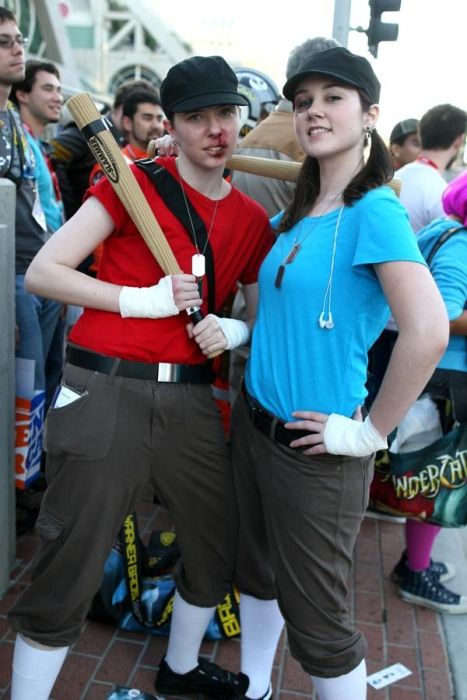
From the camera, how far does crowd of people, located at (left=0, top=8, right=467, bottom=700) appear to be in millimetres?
1770

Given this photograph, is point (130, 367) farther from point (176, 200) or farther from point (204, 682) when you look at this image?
point (204, 682)

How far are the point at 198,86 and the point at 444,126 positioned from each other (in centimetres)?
250

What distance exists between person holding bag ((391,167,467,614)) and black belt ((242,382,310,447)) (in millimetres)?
934

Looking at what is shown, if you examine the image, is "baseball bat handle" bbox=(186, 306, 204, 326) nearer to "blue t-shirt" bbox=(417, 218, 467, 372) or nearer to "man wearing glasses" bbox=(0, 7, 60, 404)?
"blue t-shirt" bbox=(417, 218, 467, 372)

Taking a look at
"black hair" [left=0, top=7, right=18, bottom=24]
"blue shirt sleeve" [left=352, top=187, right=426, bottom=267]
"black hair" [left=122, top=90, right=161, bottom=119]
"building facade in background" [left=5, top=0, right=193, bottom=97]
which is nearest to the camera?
"blue shirt sleeve" [left=352, top=187, right=426, bottom=267]

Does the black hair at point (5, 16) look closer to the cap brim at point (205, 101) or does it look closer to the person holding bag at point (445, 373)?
the cap brim at point (205, 101)

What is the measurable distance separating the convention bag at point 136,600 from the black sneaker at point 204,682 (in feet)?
0.99

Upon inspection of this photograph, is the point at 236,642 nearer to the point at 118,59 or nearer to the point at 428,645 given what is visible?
the point at 428,645

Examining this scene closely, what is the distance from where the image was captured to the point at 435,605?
3.14m

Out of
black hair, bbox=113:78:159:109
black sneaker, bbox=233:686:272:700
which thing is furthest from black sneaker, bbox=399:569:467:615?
black hair, bbox=113:78:159:109

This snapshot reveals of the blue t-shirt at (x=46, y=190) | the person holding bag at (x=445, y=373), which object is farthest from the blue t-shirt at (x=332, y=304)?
the blue t-shirt at (x=46, y=190)

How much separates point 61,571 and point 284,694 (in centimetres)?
108

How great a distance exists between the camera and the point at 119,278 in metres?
2.04

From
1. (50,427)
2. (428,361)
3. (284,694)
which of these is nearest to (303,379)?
(428,361)
